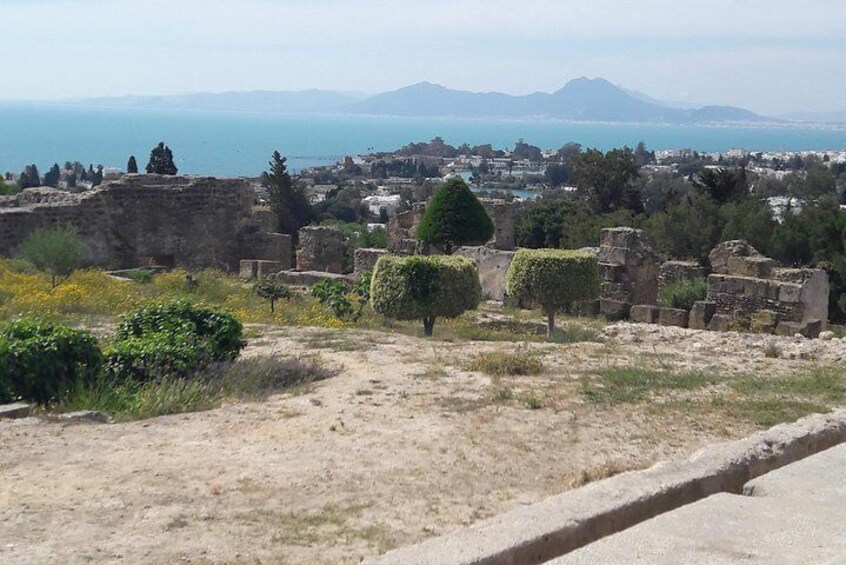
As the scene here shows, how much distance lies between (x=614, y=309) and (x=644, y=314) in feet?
2.52

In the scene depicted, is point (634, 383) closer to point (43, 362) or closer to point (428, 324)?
point (428, 324)

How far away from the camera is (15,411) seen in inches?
288

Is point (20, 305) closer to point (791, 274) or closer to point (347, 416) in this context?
point (347, 416)

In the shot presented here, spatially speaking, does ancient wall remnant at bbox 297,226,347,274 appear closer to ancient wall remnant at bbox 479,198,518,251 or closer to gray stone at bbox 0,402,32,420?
ancient wall remnant at bbox 479,198,518,251

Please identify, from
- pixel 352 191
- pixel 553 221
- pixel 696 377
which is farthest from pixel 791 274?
pixel 352 191

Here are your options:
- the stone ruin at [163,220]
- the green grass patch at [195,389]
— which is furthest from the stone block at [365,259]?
the green grass patch at [195,389]

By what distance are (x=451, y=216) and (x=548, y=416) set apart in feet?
55.9

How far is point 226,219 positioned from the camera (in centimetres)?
2202

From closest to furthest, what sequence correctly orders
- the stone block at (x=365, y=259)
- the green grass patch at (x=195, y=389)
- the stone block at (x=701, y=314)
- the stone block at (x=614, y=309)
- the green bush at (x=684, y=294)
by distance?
the green grass patch at (x=195, y=389) < the stone block at (x=701, y=314) < the stone block at (x=614, y=309) < the green bush at (x=684, y=294) < the stone block at (x=365, y=259)

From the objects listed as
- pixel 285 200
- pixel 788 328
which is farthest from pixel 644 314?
pixel 285 200

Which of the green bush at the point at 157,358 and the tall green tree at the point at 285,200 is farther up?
the green bush at the point at 157,358

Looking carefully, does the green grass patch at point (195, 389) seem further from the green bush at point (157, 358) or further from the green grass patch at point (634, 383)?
the green grass patch at point (634, 383)

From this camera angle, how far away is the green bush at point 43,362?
25.5ft

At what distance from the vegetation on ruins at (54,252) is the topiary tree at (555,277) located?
7301mm
